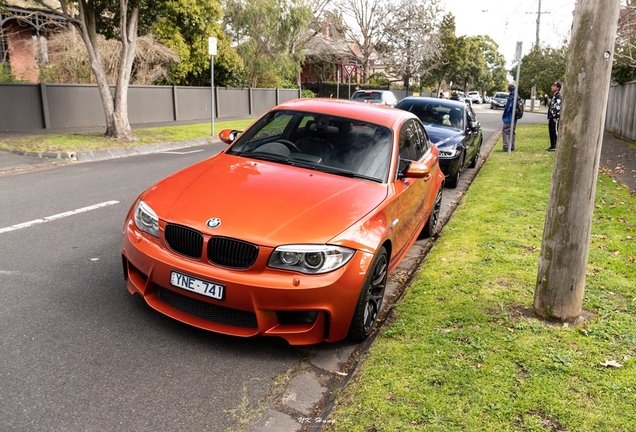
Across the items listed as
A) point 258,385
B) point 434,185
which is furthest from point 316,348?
point 434,185

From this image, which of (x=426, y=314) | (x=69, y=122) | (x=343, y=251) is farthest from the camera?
(x=69, y=122)

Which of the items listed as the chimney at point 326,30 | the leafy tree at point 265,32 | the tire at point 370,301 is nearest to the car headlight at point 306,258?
the tire at point 370,301

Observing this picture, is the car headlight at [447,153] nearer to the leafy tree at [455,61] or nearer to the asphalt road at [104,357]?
the asphalt road at [104,357]

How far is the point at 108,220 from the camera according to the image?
657 centimetres

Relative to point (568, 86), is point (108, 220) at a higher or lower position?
lower

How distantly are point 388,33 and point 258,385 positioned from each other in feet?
153

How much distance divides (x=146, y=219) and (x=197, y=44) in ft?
76.9

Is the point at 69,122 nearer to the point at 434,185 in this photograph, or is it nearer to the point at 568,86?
the point at 434,185

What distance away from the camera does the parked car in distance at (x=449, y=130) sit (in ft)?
31.7

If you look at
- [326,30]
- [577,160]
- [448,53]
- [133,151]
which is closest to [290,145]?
[577,160]

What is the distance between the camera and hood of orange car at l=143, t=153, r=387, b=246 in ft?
11.4

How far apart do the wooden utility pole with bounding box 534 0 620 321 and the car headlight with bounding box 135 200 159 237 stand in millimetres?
2828

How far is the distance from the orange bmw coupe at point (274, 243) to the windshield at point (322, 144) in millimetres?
22

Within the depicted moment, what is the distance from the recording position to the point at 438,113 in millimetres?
11250
